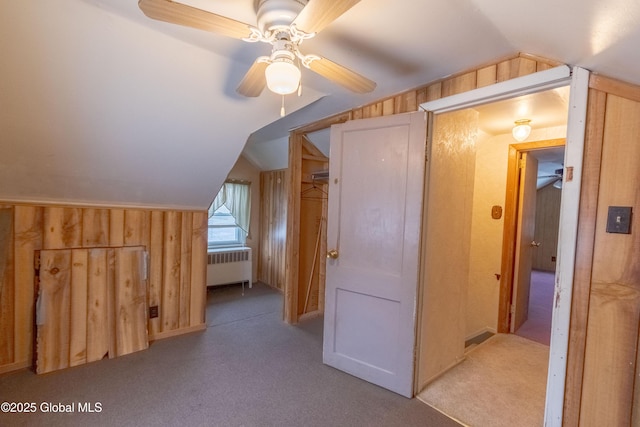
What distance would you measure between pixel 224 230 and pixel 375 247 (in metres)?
3.44

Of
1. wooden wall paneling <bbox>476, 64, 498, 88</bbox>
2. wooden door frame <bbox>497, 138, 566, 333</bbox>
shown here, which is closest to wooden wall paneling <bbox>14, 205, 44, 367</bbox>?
wooden wall paneling <bbox>476, 64, 498, 88</bbox>

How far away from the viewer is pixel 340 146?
244 cm

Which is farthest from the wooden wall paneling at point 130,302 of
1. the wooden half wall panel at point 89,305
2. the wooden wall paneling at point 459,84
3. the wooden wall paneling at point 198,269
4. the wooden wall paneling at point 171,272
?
the wooden wall paneling at point 459,84

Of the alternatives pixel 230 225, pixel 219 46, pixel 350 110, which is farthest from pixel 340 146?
pixel 230 225

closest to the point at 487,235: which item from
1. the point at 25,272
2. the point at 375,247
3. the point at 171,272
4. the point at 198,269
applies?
the point at 375,247

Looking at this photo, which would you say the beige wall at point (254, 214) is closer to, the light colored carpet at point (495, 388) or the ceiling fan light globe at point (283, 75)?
the light colored carpet at point (495, 388)

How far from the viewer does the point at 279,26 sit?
3.97ft

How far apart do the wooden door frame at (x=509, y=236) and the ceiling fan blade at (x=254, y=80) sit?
9.73 ft

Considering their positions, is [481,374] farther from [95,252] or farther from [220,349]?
[95,252]

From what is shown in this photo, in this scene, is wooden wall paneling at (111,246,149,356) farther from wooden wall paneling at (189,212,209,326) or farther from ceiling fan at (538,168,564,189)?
ceiling fan at (538,168,564,189)

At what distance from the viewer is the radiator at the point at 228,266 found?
14.8 feet

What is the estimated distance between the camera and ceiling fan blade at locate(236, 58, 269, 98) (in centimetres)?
134

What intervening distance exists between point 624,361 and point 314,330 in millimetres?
2535

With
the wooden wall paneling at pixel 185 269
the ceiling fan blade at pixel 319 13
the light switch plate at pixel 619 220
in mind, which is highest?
the ceiling fan blade at pixel 319 13
